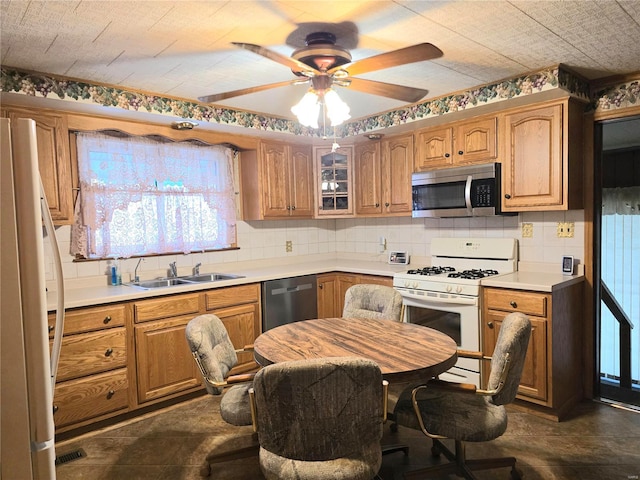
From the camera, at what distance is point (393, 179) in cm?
406

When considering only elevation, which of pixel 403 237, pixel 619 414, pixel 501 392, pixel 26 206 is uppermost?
pixel 26 206

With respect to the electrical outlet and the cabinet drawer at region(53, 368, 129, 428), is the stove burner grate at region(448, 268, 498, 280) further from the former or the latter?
the cabinet drawer at region(53, 368, 129, 428)

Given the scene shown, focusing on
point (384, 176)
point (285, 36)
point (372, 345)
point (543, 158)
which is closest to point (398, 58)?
point (285, 36)

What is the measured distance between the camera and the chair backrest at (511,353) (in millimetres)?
1890

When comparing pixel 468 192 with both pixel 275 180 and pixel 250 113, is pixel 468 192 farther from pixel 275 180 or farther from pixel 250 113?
pixel 250 113

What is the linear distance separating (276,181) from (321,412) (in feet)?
9.66

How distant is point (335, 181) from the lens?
445cm

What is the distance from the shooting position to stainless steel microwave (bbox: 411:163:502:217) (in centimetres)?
329

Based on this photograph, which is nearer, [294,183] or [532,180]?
[532,180]

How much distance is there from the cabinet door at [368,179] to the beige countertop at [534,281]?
1431 mm

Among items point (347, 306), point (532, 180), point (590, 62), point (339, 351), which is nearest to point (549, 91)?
point (590, 62)

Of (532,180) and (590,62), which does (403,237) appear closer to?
(532,180)

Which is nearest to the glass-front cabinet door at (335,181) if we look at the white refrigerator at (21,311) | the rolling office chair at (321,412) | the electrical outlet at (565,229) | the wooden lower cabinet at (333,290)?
the wooden lower cabinet at (333,290)

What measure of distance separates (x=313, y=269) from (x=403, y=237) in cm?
103
